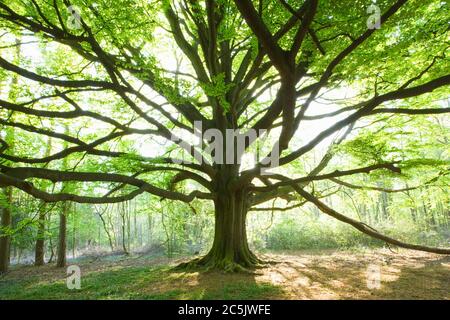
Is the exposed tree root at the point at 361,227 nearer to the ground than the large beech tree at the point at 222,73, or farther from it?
nearer to the ground

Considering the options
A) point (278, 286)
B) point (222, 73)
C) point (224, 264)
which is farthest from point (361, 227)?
point (222, 73)

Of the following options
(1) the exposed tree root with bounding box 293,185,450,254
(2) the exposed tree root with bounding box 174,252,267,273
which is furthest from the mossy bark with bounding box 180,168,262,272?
(1) the exposed tree root with bounding box 293,185,450,254

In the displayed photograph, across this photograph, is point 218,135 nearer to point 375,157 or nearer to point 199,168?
point 199,168

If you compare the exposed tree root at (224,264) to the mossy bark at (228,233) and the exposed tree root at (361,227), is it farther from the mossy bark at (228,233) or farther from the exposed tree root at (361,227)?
the exposed tree root at (361,227)

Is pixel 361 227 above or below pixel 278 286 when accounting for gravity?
above

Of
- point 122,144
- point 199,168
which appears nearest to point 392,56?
point 199,168

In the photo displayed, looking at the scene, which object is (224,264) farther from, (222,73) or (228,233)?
(222,73)

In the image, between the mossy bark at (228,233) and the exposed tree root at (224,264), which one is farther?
the mossy bark at (228,233)

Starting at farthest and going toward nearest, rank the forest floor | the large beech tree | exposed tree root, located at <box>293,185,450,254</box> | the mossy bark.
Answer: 1. the mossy bark
2. exposed tree root, located at <box>293,185,450,254</box>
3. the forest floor
4. the large beech tree

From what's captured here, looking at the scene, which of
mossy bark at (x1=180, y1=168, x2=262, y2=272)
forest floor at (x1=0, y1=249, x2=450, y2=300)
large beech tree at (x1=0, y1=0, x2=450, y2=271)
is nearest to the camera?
large beech tree at (x1=0, y1=0, x2=450, y2=271)

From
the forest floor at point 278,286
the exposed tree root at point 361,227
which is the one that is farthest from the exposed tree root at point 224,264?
the exposed tree root at point 361,227

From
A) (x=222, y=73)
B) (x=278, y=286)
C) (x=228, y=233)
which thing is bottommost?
(x=278, y=286)

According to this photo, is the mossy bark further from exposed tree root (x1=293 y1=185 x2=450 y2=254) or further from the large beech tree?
exposed tree root (x1=293 y1=185 x2=450 y2=254)
